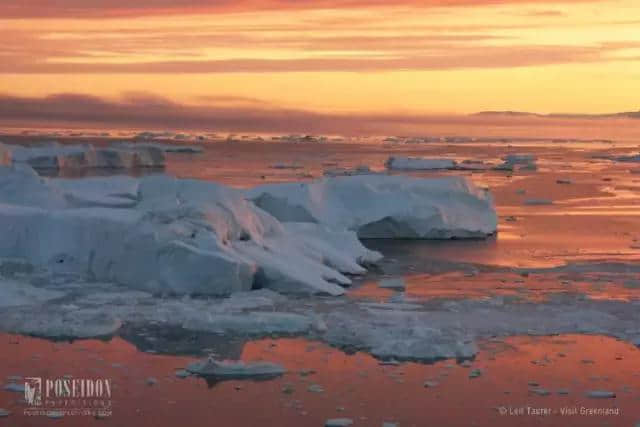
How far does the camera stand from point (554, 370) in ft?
23.8

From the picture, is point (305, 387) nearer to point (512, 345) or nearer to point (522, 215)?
point (512, 345)

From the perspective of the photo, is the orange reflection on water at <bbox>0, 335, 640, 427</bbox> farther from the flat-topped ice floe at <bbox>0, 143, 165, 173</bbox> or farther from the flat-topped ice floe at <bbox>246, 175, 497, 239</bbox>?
the flat-topped ice floe at <bbox>0, 143, 165, 173</bbox>

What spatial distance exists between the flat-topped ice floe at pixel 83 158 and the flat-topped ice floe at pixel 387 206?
18.3 meters

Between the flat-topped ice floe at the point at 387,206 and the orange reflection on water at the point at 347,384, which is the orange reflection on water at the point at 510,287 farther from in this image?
the flat-topped ice floe at the point at 387,206

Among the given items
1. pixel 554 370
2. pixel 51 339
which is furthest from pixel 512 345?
pixel 51 339

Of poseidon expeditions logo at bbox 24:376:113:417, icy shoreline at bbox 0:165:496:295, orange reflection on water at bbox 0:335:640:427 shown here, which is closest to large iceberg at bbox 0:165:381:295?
icy shoreline at bbox 0:165:496:295

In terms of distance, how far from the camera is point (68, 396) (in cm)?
653

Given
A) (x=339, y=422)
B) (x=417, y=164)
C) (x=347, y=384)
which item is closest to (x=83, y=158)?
(x=417, y=164)

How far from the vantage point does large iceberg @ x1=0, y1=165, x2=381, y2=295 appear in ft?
32.2

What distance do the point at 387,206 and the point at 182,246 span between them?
19.9 feet

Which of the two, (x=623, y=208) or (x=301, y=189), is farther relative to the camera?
(x=623, y=208)

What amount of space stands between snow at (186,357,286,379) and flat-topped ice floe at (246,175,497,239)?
295 inches

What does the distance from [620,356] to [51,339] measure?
4.32 metres
